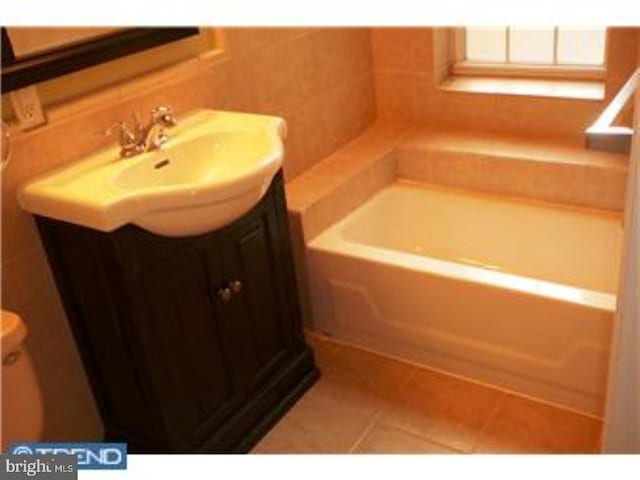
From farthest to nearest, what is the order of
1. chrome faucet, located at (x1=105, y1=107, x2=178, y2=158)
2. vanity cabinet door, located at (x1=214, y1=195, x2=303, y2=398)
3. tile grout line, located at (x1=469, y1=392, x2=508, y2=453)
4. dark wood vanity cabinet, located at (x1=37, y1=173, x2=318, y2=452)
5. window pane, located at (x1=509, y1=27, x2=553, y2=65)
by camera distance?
window pane, located at (x1=509, y1=27, x2=553, y2=65) → tile grout line, located at (x1=469, y1=392, x2=508, y2=453) → vanity cabinet door, located at (x1=214, y1=195, x2=303, y2=398) → chrome faucet, located at (x1=105, y1=107, x2=178, y2=158) → dark wood vanity cabinet, located at (x1=37, y1=173, x2=318, y2=452)

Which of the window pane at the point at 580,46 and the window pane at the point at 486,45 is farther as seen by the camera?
the window pane at the point at 486,45

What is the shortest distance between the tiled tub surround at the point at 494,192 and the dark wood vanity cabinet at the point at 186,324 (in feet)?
1.26

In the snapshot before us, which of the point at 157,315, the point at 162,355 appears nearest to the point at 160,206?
the point at 157,315

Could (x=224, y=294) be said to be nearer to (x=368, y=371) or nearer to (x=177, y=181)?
(x=177, y=181)

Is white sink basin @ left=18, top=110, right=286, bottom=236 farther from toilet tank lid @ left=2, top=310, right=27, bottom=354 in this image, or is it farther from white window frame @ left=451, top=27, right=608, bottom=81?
white window frame @ left=451, top=27, right=608, bottom=81

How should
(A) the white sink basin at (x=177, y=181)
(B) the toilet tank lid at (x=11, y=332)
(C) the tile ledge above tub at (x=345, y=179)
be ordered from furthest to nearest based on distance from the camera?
(C) the tile ledge above tub at (x=345, y=179)
(A) the white sink basin at (x=177, y=181)
(B) the toilet tank lid at (x=11, y=332)

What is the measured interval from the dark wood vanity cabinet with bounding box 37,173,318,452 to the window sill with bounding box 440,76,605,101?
1.20 m

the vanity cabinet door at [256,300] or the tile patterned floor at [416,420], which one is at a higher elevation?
the vanity cabinet door at [256,300]

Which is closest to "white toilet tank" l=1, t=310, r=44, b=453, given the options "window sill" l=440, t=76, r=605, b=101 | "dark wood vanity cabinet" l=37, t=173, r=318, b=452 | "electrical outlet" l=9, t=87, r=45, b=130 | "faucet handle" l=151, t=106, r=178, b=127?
"dark wood vanity cabinet" l=37, t=173, r=318, b=452

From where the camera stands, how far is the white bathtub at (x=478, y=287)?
199cm

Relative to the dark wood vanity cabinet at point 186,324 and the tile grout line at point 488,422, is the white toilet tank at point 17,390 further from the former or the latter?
the tile grout line at point 488,422

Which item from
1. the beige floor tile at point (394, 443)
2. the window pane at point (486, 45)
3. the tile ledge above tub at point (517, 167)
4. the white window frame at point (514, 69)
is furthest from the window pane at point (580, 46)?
the beige floor tile at point (394, 443)

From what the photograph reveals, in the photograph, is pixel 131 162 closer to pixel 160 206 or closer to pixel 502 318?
pixel 160 206

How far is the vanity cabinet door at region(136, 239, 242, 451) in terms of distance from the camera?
166cm
